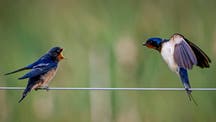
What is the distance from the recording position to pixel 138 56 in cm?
311

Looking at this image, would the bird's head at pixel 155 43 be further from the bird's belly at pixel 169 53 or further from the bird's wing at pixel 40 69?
the bird's wing at pixel 40 69

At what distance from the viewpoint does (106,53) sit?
316cm

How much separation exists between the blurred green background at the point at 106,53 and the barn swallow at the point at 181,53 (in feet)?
1.15

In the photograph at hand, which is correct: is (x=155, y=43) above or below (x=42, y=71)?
above

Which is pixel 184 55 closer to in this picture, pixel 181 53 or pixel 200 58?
pixel 181 53

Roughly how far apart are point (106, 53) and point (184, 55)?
2.23ft

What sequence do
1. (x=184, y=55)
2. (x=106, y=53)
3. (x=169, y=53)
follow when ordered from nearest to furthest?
(x=184, y=55)
(x=169, y=53)
(x=106, y=53)

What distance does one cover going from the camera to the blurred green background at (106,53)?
10.2 feet

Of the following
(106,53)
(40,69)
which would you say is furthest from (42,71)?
(106,53)

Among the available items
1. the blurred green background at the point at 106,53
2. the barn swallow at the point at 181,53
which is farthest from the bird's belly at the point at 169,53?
the blurred green background at the point at 106,53

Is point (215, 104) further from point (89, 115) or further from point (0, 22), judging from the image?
point (0, 22)

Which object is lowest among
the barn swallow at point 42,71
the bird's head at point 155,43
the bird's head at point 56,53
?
the barn swallow at point 42,71

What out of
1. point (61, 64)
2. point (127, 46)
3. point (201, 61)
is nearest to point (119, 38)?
point (127, 46)

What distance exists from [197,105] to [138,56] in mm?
337
